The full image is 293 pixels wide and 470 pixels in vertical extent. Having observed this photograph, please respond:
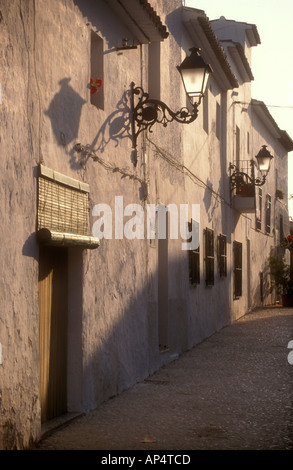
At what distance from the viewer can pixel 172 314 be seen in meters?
11.7

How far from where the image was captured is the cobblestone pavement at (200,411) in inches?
234

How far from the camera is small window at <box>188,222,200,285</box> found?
13.0 meters

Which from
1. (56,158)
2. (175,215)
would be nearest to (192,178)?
(175,215)

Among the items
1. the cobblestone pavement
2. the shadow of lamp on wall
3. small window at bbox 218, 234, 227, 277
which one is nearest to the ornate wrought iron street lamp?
small window at bbox 218, 234, 227, 277

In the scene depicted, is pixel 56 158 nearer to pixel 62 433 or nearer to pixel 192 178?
pixel 62 433

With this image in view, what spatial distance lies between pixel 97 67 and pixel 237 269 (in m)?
12.1

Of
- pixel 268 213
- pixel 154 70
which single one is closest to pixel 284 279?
pixel 268 213

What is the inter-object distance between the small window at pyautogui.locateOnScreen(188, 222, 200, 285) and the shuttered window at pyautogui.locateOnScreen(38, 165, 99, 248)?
226 inches

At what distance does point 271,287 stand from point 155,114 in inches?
642

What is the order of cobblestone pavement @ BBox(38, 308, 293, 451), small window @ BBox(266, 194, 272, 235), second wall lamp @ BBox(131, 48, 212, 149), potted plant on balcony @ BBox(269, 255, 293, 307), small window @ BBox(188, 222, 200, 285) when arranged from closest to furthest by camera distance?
cobblestone pavement @ BBox(38, 308, 293, 451) < second wall lamp @ BBox(131, 48, 212, 149) < small window @ BBox(188, 222, 200, 285) < potted plant on balcony @ BBox(269, 255, 293, 307) < small window @ BBox(266, 194, 272, 235)

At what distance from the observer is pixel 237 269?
1973cm

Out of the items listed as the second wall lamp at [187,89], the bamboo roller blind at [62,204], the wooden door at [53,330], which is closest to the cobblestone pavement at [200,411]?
the wooden door at [53,330]

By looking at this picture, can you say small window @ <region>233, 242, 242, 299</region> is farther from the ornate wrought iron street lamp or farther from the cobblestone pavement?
the cobblestone pavement

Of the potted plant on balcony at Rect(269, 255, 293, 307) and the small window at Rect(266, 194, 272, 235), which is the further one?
the small window at Rect(266, 194, 272, 235)
